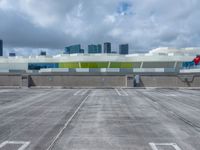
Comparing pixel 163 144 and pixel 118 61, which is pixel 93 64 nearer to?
pixel 118 61

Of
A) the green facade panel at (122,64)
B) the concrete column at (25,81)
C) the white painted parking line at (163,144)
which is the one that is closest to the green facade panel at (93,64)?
the green facade panel at (122,64)

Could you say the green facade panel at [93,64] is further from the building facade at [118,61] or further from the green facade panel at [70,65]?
the green facade panel at [70,65]

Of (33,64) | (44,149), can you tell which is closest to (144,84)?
(44,149)

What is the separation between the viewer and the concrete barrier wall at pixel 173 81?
43.3 meters

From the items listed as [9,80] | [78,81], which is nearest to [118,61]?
[78,81]

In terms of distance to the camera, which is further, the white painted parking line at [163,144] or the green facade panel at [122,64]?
the green facade panel at [122,64]

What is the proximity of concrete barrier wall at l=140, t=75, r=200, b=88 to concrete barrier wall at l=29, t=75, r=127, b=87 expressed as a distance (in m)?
4.61

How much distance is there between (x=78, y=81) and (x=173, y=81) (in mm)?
15960

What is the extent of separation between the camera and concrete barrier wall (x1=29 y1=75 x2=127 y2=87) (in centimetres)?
4400

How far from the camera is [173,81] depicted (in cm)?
4344

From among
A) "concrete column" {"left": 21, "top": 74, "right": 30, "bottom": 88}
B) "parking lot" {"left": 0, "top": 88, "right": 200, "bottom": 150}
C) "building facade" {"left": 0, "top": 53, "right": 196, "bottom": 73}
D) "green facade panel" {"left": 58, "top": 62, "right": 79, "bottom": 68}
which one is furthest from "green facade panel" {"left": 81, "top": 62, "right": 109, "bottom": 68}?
"parking lot" {"left": 0, "top": 88, "right": 200, "bottom": 150}

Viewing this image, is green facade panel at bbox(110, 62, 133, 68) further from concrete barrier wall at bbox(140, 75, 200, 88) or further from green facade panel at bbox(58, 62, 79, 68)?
concrete barrier wall at bbox(140, 75, 200, 88)

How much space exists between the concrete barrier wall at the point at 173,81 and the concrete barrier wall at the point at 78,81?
15.1 ft

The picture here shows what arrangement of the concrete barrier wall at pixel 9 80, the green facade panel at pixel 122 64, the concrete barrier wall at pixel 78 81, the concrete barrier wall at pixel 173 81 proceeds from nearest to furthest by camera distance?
the concrete barrier wall at pixel 173 81, the concrete barrier wall at pixel 78 81, the concrete barrier wall at pixel 9 80, the green facade panel at pixel 122 64
